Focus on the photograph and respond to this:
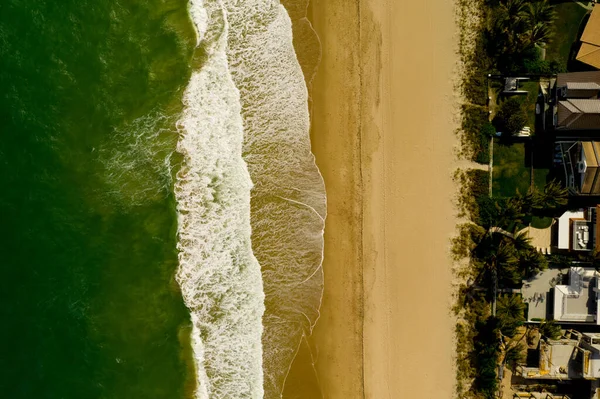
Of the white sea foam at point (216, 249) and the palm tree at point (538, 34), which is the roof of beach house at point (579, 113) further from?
the white sea foam at point (216, 249)

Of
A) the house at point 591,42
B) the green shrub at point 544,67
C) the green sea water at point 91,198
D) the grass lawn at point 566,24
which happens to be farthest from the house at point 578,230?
the green sea water at point 91,198

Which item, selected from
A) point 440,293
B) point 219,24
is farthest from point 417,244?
point 219,24

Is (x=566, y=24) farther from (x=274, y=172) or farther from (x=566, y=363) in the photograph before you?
(x=566, y=363)

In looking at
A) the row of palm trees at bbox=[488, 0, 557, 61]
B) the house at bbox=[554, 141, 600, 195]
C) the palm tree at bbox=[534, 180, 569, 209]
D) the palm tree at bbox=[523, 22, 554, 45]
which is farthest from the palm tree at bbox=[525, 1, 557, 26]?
the palm tree at bbox=[534, 180, 569, 209]

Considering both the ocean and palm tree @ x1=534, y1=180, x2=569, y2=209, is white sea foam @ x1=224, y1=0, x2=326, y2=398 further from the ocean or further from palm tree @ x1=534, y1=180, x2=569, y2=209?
palm tree @ x1=534, y1=180, x2=569, y2=209

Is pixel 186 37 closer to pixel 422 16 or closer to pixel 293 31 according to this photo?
pixel 293 31

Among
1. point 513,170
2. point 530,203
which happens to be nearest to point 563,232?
point 530,203
